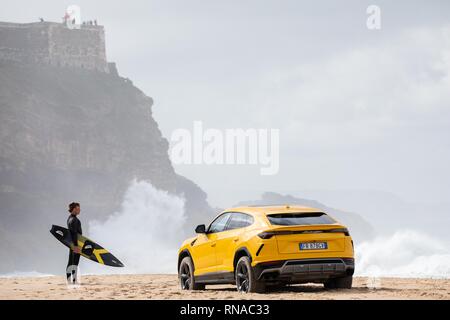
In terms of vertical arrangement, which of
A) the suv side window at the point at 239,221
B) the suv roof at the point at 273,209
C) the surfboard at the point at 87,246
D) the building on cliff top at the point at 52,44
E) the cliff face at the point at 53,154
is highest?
the building on cliff top at the point at 52,44

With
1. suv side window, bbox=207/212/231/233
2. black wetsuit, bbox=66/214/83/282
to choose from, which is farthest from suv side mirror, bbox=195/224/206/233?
black wetsuit, bbox=66/214/83/282

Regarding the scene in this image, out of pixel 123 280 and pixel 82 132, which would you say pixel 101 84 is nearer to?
pixel 82 132

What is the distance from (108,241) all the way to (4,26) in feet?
158

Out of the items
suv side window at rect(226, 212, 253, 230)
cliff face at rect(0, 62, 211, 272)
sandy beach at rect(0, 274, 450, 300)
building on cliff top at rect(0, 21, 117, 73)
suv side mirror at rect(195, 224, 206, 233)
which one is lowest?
sandy beach at rect(0, 274, 450, 300)

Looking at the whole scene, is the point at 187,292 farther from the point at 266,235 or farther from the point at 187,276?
the point at 266,235

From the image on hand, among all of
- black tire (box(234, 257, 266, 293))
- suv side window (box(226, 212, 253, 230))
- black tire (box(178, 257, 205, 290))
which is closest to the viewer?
black tire (box(234, 257, 266, 293))

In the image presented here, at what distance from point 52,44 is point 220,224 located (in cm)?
17337

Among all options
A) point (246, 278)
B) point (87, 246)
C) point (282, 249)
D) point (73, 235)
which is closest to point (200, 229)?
point (246, 278)

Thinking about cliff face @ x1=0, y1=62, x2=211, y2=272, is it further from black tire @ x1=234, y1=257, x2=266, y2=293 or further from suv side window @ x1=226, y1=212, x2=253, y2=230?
black tire @ x1=234, y1=257, x2=266, y2=293

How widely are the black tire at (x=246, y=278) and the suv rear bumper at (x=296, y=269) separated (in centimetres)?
14

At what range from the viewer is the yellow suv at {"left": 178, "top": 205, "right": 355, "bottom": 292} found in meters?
15.8

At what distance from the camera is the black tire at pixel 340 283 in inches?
653

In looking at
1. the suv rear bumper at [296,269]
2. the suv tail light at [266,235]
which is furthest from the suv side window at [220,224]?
the suv rear bumper at [296,269]

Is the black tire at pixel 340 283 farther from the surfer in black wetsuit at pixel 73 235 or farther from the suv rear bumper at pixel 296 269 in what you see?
the surfer in black wetsuit at pixel 73 235
